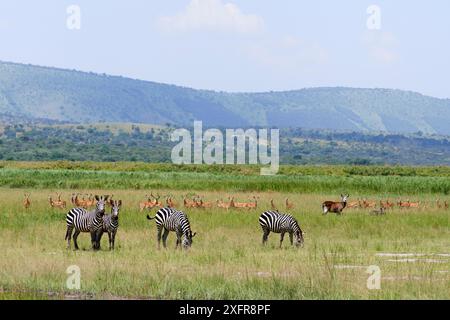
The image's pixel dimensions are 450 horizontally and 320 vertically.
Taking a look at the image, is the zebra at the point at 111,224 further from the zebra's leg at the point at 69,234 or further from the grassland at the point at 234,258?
the zebra's leg at the point at 69,234

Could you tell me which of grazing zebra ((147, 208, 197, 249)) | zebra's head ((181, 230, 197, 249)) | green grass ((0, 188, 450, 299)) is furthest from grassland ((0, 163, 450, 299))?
grazing zebra ((147, 208, 197, 249))

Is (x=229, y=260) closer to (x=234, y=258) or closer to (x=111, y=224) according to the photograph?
(x=234, y=258)

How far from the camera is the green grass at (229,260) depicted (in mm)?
18391

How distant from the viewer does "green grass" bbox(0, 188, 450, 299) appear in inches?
724

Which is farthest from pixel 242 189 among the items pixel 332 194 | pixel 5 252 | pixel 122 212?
pixel 5 252

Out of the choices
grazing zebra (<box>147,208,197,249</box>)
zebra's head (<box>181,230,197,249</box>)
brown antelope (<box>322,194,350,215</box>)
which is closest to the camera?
zebra's head (<box>181,230,197,249</box>)

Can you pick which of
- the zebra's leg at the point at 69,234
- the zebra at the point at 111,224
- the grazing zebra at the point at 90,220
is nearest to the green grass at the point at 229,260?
the zebra's leg at the point at 69,234

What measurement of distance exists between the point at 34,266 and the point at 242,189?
38.6 meters

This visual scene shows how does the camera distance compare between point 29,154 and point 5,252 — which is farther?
point 29,154

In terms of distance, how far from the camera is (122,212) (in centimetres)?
3728

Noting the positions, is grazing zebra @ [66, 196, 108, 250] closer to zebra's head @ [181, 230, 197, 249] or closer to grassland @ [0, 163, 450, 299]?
grassland @ [0, 163, 450, 299]

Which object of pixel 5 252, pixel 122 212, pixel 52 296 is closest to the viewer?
pixel 52 296
